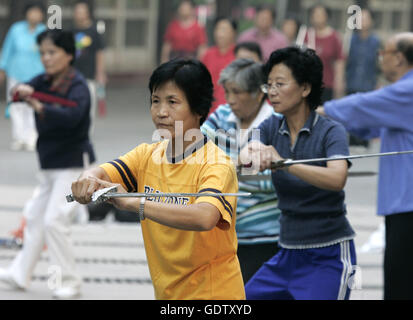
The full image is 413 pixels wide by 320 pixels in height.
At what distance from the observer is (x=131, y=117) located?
16.5 m

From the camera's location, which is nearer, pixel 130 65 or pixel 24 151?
pixel 24 151

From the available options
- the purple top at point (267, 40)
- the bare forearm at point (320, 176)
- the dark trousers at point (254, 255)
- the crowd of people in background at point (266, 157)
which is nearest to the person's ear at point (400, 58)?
the crowd of people in background at point (266, 157)

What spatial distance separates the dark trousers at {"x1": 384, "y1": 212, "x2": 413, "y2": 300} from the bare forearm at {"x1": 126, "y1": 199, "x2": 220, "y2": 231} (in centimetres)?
210

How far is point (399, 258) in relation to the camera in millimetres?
4988

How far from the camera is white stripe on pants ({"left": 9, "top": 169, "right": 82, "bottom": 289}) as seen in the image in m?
6.14

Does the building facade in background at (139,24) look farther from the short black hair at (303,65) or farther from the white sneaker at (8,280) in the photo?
the short black hair at (303,65)

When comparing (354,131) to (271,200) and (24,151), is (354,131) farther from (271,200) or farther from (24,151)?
(24,151)

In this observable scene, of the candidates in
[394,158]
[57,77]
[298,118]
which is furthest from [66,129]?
[298,118]

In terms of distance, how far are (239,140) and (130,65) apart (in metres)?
16.8

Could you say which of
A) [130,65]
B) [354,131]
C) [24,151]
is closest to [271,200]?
[354,131]

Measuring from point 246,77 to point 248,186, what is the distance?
0.60m

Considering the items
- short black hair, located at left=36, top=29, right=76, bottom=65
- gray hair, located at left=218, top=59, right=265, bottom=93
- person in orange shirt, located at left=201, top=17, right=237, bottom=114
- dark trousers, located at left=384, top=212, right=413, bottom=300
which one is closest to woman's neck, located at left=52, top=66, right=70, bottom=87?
short black hair, located at left=36, top=29, right=76, bottom=65

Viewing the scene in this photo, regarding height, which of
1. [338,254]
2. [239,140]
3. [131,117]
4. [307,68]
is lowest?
[131,117]

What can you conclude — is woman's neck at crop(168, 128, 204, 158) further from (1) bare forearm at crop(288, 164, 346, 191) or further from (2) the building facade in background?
(2) the building facade in background
